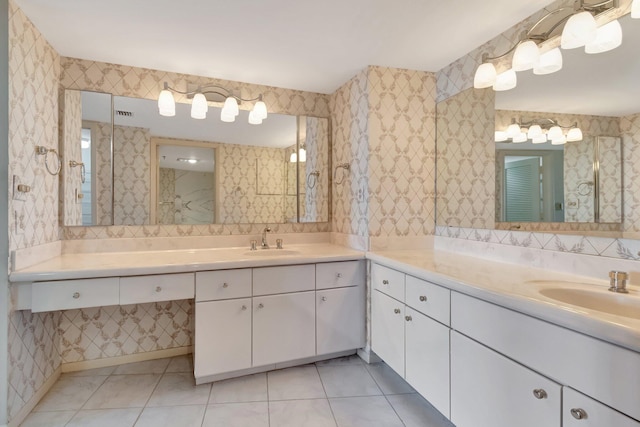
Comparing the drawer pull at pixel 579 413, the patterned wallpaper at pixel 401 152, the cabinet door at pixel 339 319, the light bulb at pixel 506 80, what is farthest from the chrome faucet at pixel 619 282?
the cabinet door at pixel 339 319

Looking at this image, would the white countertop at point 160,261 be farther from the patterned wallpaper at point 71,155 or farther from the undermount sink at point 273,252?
the patterned wallpaper at point 71,155

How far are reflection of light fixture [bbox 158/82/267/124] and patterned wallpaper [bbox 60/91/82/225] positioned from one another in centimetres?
54

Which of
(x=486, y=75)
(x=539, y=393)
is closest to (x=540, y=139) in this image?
(x=486, y=75)

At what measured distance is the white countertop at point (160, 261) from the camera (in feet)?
5.62

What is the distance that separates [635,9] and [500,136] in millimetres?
768

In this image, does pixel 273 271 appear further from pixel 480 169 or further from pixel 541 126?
pixel 541 126

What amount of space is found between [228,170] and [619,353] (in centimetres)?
241

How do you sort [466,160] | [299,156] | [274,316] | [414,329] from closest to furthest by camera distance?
[414,329], [274,316], [466,160], [299,156]

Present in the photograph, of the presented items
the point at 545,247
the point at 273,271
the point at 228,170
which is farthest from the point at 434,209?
the point at 228,170

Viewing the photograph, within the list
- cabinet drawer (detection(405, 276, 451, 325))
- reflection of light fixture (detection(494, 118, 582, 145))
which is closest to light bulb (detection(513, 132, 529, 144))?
reflection of light fixture (detection(494, 118, 582, 145))

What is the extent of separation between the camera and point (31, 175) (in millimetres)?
1801

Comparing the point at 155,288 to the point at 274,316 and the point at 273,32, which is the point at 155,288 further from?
the point at 273,32

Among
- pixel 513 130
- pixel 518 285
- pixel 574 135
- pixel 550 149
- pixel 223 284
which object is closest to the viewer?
pixel 518 285

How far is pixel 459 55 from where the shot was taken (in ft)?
7.19
